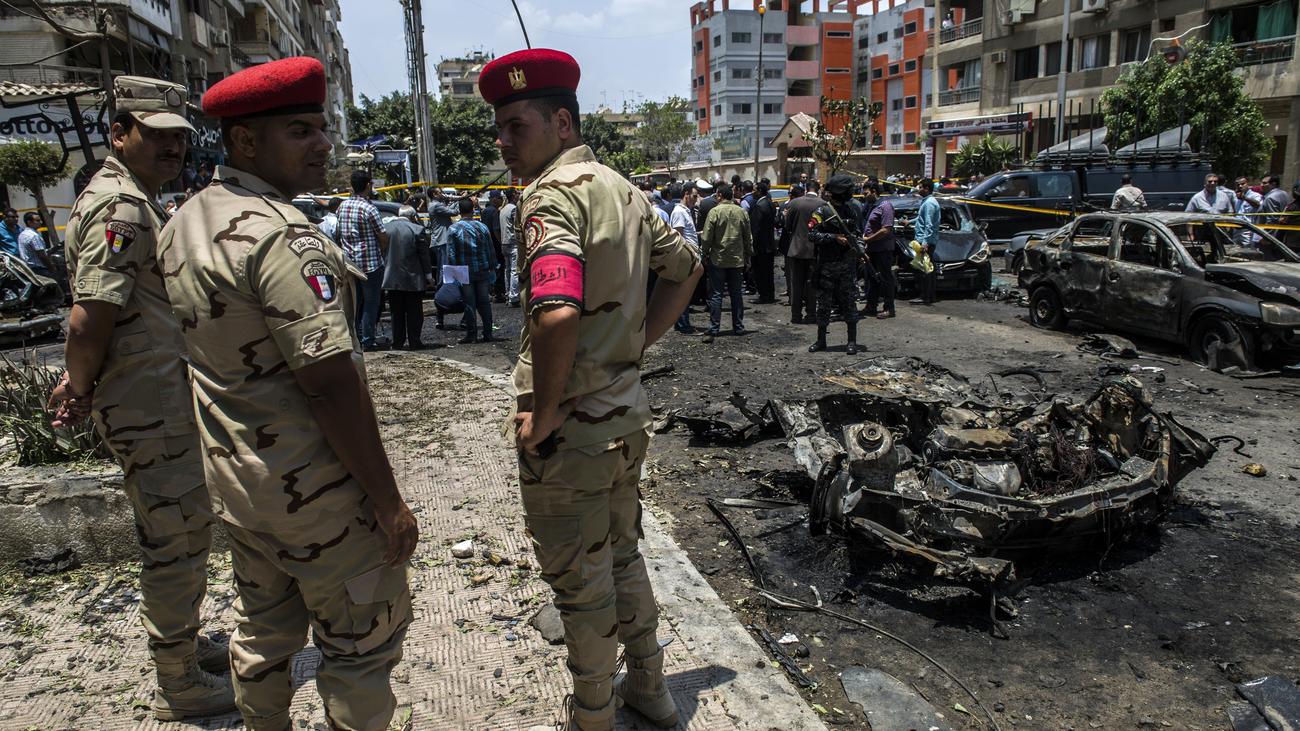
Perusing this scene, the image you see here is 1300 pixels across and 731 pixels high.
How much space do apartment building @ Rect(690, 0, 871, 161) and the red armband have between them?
77884 mm

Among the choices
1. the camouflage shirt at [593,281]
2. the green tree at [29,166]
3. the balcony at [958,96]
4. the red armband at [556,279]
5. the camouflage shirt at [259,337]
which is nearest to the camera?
the camouflage shirt at [259,337]

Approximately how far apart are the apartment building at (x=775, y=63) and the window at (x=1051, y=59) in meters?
41.5

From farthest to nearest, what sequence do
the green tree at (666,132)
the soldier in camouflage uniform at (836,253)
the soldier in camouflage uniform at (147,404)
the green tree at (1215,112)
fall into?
1. the green tree at (666,132)
2. the green tree at (1215,112)
3. the soldier in camouflage uniform at (836,253)
4. the soldier in camouflage uniform at (147,404)

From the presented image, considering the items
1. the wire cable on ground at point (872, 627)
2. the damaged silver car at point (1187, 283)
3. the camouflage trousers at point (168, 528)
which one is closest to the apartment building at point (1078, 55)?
the damaged silver car at point (1187, 283)

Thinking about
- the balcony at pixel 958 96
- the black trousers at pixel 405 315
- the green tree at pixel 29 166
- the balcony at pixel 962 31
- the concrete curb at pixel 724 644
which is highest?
the balcony at pixel 962 31

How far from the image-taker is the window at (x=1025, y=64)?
37566 mm

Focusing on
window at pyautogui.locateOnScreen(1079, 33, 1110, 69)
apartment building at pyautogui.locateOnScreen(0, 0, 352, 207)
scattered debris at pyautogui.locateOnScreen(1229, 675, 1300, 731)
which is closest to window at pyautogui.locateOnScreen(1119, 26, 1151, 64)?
window at pyautogui.locateOnScreen(1079, 33, 1110, 69)

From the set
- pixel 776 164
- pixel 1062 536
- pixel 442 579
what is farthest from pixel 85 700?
pixel 776 164

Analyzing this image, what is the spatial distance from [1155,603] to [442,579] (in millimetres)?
3300

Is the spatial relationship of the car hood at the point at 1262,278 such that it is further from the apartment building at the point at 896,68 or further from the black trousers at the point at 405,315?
the apartment building at the point at 896,68

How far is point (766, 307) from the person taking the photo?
1338 cm

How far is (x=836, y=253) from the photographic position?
9352mm

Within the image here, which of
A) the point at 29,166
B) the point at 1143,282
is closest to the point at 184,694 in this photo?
the point at 1143,282

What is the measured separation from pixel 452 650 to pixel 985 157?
33.9m
